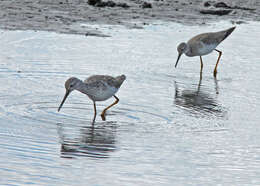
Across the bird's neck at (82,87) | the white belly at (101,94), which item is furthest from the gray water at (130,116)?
the bird's neck at (82,87)

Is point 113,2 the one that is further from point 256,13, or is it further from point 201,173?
point 201,173

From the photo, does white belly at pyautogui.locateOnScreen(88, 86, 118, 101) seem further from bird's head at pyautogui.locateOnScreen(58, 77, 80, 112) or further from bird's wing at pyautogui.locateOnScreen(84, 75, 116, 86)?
bird's head at pyautogui.locateOnScreen(58, 77, 80, 112)

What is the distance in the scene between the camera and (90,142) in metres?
9.07

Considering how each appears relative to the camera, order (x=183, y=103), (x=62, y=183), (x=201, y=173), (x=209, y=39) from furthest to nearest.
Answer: (x=209, y=39), (x=183, y=103), (x=201, y=173), (x=62, y=183)

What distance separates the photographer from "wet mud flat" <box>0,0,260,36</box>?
18844 mm

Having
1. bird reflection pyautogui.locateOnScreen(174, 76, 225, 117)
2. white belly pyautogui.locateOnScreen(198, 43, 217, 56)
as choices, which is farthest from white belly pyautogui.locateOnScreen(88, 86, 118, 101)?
white belly pyautogui.locateOnScreen(198, 43, 217, 56)

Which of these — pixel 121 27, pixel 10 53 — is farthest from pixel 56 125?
pixel 121 27

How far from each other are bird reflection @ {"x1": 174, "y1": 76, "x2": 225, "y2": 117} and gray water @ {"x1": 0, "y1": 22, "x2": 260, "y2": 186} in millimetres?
19

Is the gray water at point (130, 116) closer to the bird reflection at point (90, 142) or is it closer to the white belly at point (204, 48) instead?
the bird reflection at point (90, 142)

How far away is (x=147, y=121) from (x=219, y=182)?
9.63 feet

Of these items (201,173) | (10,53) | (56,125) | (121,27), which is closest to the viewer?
(201,173)

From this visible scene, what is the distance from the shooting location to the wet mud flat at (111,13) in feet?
61.8

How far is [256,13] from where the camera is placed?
23.4 meters

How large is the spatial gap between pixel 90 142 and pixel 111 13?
12674 mm
